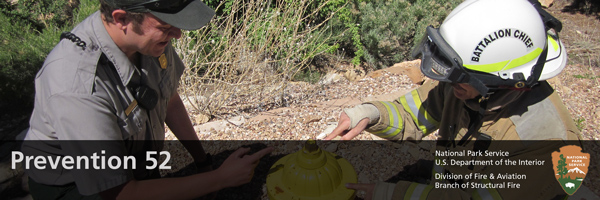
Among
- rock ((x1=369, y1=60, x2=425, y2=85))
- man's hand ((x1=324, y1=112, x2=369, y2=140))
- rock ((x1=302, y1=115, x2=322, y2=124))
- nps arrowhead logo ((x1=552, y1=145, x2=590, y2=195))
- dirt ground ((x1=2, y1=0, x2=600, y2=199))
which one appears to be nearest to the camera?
nps arrowhead logo ((x1=552, y1=145, x2=590, y2=195))

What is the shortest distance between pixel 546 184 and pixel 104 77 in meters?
2.16

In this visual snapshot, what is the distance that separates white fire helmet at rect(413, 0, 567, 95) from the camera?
183 cm

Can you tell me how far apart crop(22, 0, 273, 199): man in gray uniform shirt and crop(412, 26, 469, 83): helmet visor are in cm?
106

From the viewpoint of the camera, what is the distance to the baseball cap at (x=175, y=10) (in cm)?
166

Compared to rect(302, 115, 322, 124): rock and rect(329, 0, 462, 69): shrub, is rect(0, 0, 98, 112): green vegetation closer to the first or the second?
rect(302, 115, 322, 124): rock

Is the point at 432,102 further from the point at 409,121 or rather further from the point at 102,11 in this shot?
the point at 102,11

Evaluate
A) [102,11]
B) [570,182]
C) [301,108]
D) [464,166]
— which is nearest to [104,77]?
[102,11]

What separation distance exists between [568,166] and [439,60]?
0.80 metres

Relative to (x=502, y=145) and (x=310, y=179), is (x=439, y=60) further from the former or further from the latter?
(x=310, y=179)

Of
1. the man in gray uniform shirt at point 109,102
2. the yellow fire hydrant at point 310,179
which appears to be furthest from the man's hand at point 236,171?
the yellow fire hydrant at point 310,179

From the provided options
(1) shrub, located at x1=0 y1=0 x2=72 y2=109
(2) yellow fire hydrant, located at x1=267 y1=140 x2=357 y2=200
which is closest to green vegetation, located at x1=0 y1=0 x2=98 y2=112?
(1) shrub, located at x1=0 y1=0 x2=72 y2=109

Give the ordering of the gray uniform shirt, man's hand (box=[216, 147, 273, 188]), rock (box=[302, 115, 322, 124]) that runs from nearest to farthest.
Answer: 1. the gray uniform shirt
2. man's hand (box=[216, 147, 273, 188])
3. rock (box=[302, 115, 322, 124])

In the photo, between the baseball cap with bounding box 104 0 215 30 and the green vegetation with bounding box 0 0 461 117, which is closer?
the baseball cap with bounding box 104 0 215 30

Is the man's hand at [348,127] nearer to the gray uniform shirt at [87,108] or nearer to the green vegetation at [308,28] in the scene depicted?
the gray uniform shirt at [87,108]
